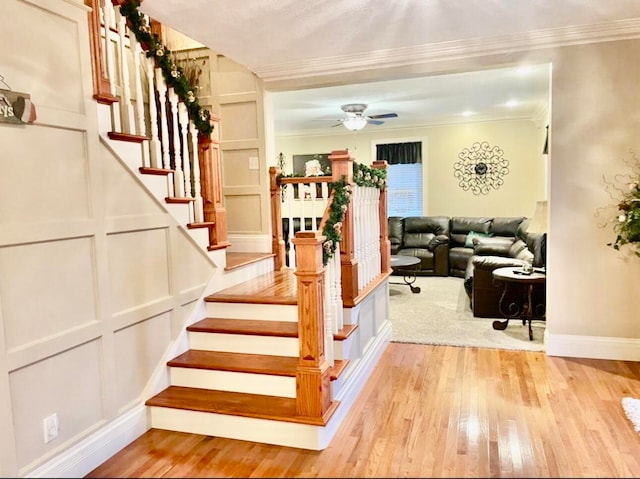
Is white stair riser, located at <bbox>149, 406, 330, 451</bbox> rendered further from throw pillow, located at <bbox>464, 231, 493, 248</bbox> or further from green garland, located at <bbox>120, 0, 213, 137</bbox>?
throw pillow, located at <bbox>464, 231, 493, 248</bbox>

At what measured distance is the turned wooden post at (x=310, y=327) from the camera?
7.70 ft

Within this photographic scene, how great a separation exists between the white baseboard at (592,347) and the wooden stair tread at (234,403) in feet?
6.93

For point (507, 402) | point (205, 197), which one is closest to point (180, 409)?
point (205, 197)

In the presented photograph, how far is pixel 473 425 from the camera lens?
260 cm

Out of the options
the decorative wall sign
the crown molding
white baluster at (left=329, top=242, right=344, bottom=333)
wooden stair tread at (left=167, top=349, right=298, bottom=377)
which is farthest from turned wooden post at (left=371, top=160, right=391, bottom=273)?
the decorative wall sign

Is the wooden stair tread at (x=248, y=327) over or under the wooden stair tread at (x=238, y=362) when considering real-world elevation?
over

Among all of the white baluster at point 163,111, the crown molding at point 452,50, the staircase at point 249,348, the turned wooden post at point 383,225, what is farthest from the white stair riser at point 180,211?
the turned wooden post at point 383,225

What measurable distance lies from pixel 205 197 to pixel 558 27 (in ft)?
9.53

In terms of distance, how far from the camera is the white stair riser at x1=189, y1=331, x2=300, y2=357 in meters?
2.94

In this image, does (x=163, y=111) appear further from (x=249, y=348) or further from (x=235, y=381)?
(x=235, y=381)

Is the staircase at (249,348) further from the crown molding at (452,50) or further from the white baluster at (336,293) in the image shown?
the crown molding at (452,50)

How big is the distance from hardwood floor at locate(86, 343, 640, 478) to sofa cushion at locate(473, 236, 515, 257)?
280cm

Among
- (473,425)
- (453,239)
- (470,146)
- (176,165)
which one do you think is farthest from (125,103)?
(470,146)

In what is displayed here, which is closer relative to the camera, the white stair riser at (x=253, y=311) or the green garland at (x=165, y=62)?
the green garland at (x=165, y=62)
